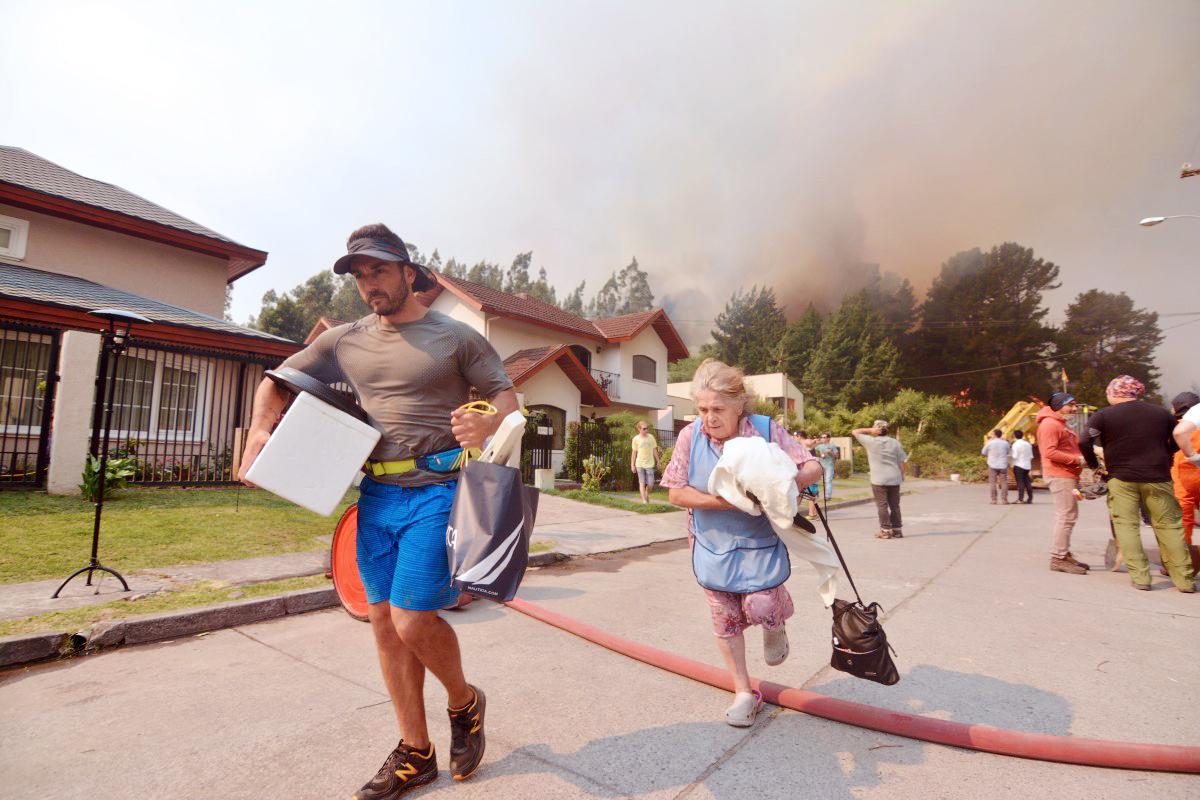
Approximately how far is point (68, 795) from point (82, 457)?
28.6 ft

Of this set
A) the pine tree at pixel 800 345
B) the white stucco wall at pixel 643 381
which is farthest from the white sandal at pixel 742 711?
the pine tree at pixel 800 345

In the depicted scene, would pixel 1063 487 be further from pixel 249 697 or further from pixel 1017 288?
pixel 1017 288

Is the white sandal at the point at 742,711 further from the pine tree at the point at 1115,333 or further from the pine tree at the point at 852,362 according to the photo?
the pine tree at the point at 1115,333

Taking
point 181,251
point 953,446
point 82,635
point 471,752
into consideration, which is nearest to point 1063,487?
point 471,752

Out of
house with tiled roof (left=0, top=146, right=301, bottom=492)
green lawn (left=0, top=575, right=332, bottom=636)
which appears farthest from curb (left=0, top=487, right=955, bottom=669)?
house with tiled roof (left=0, top=146, right=301, bottom=492)

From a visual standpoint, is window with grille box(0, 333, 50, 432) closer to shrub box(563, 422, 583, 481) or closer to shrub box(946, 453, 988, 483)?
shrub box(563, 422, 583, 481)

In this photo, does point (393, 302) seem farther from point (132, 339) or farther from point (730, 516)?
point (132, 339)

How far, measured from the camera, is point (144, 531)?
6.82 meters

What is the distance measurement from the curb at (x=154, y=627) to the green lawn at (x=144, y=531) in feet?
5.72

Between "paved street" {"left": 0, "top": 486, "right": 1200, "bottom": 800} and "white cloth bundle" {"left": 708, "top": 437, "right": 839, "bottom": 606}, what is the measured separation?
1.01m

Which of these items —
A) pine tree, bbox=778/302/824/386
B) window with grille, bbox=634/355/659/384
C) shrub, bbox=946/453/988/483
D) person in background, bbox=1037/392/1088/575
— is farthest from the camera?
pine tree, bbox=778/302/824/386

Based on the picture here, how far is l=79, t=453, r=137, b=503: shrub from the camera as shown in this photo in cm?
841

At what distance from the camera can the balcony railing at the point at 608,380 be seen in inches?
1008

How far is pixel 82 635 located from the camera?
3.78 m
